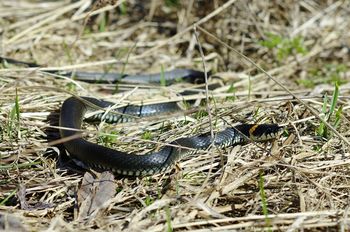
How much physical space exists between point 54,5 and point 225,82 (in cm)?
335

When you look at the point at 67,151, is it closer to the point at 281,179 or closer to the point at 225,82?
the point at 281,179

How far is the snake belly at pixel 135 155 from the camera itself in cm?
498

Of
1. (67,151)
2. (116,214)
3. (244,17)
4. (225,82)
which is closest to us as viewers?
(116,214)

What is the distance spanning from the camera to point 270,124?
19.0 ft

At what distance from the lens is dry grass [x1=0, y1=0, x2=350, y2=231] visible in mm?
4352

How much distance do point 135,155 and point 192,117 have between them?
4.29ft

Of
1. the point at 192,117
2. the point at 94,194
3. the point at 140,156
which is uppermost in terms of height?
the point at 192,117

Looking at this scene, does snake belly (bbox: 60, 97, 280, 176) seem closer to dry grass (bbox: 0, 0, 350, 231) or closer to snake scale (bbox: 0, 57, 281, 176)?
snake scale (bbox: 0, 57, 281, 176)

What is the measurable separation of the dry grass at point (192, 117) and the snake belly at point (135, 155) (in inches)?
4.3

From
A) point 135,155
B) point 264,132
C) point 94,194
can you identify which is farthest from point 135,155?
point 264,132

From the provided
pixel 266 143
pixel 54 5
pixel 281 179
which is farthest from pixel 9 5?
pixel 281 179

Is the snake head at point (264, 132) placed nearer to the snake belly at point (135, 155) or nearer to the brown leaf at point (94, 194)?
the snake belly at point (135, 155)

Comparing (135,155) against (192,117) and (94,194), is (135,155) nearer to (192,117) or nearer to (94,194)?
(94,194)

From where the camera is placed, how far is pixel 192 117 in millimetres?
6184
